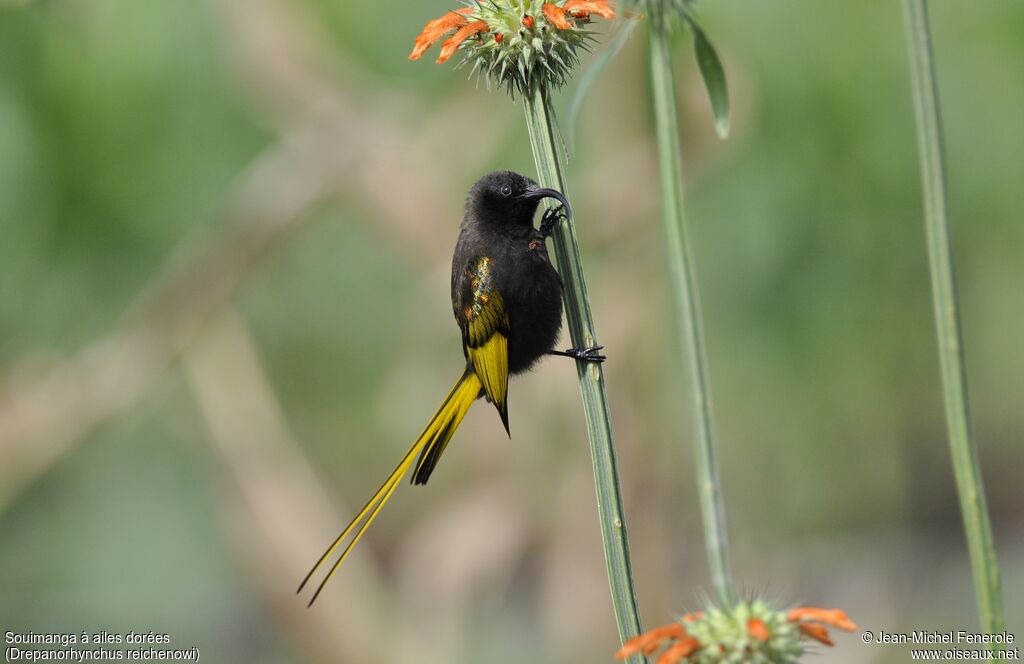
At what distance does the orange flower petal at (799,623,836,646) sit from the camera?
1256mm

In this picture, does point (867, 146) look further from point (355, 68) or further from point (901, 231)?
point (355, 68)

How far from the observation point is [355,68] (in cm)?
706

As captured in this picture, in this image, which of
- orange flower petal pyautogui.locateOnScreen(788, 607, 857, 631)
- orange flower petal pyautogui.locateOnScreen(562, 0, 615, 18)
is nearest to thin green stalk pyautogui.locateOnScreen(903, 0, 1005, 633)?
orange flower petal pyautogui.locateOnScreen(788, 607, 857, 631)

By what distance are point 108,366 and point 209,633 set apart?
11.4 feet

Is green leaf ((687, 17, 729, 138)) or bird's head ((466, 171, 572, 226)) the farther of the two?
bird's head ((466, 171, 572, 226))

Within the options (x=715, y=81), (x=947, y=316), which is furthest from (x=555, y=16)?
(x=947, y=316)

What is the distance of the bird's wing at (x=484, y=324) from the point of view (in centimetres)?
274

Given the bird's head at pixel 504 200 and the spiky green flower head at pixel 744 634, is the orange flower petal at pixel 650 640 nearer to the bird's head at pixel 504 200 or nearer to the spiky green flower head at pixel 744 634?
the spiky green flower head at pixel 744 634

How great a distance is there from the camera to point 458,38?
171 cm

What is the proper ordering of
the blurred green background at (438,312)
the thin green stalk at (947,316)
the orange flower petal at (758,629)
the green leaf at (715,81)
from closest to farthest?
the thin green stalk at (947,316), the orange flower petal at (758,629), the green leaf at (715,81), the blurred green background at (438,312)

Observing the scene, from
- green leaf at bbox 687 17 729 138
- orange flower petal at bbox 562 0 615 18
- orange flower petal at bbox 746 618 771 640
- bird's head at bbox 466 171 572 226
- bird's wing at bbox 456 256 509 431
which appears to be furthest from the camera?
bird's head at bbox 466 171 572 226

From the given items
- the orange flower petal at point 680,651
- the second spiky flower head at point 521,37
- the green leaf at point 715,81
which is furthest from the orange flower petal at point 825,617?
the second spiky flower head at point 521,37

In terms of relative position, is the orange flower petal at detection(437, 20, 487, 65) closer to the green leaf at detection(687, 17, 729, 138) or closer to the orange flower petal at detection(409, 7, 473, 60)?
the orange flower petal at detection(409, 7, 473, 60)

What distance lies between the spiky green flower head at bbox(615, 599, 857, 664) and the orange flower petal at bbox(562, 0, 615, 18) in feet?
3.17
